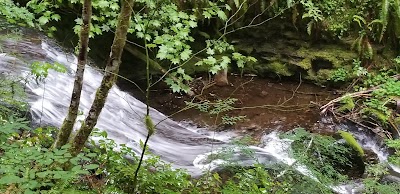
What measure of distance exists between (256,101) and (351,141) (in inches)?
74.5

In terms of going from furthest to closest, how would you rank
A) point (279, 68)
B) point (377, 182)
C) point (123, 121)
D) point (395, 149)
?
point (279, 68), point (395, 149), point (123, 121), point (377, 182)

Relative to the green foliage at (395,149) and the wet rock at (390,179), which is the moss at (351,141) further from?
the wet rock at (390,179)

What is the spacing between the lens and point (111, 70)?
111 inches

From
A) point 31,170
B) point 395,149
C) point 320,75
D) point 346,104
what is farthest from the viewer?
point 320,75

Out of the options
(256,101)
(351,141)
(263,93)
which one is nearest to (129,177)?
(351,141)

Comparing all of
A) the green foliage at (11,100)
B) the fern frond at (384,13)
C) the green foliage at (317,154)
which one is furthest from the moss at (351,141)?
the green foliage at (11,100)

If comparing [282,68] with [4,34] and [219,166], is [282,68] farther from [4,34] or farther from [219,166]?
[4,34]

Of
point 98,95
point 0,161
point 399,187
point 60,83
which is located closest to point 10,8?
point 60,83

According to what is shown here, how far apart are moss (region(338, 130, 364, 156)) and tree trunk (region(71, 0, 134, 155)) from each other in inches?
155

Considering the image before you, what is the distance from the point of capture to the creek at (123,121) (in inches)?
182

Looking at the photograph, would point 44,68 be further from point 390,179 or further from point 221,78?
point 390,179

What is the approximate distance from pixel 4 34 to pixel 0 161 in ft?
11.5

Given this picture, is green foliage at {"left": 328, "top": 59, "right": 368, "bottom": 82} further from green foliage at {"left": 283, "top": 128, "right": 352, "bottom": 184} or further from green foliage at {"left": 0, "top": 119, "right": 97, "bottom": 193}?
green foliage at {"left": 0, "top": 119, "right": 97, "bottom": 193}

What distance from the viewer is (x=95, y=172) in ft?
10.4
